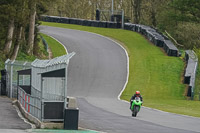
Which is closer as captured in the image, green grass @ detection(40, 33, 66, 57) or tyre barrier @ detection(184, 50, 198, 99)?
tyre barrier @ detection(184, 50, 198, 99)

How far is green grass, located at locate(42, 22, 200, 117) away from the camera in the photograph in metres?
31.4

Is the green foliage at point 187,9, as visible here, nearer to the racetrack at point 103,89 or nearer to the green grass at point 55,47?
the racetrack at point 103,89

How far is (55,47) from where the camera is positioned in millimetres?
52375

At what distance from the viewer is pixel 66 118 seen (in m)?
16.2

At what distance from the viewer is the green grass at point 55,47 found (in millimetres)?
49594

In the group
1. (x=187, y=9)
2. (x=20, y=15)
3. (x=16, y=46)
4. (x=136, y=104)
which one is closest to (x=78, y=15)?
(x=187, y=9)

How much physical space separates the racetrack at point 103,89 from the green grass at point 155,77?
3.51 feet

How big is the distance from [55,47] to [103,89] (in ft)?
54.9

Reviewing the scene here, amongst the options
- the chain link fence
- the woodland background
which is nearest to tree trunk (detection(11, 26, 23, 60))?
the woodland background

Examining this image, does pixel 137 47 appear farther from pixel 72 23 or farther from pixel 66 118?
pixel 66 118

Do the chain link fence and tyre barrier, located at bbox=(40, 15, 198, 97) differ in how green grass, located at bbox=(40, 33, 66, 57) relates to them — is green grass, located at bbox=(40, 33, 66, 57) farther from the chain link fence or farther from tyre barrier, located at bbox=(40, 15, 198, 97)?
the chain link fence

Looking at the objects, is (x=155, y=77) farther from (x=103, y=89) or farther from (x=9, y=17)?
(x=9, y=17)

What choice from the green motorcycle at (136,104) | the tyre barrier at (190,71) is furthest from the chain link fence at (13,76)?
the tyre barrier at (190,71)

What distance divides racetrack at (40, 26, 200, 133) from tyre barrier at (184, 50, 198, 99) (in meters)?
4.99
